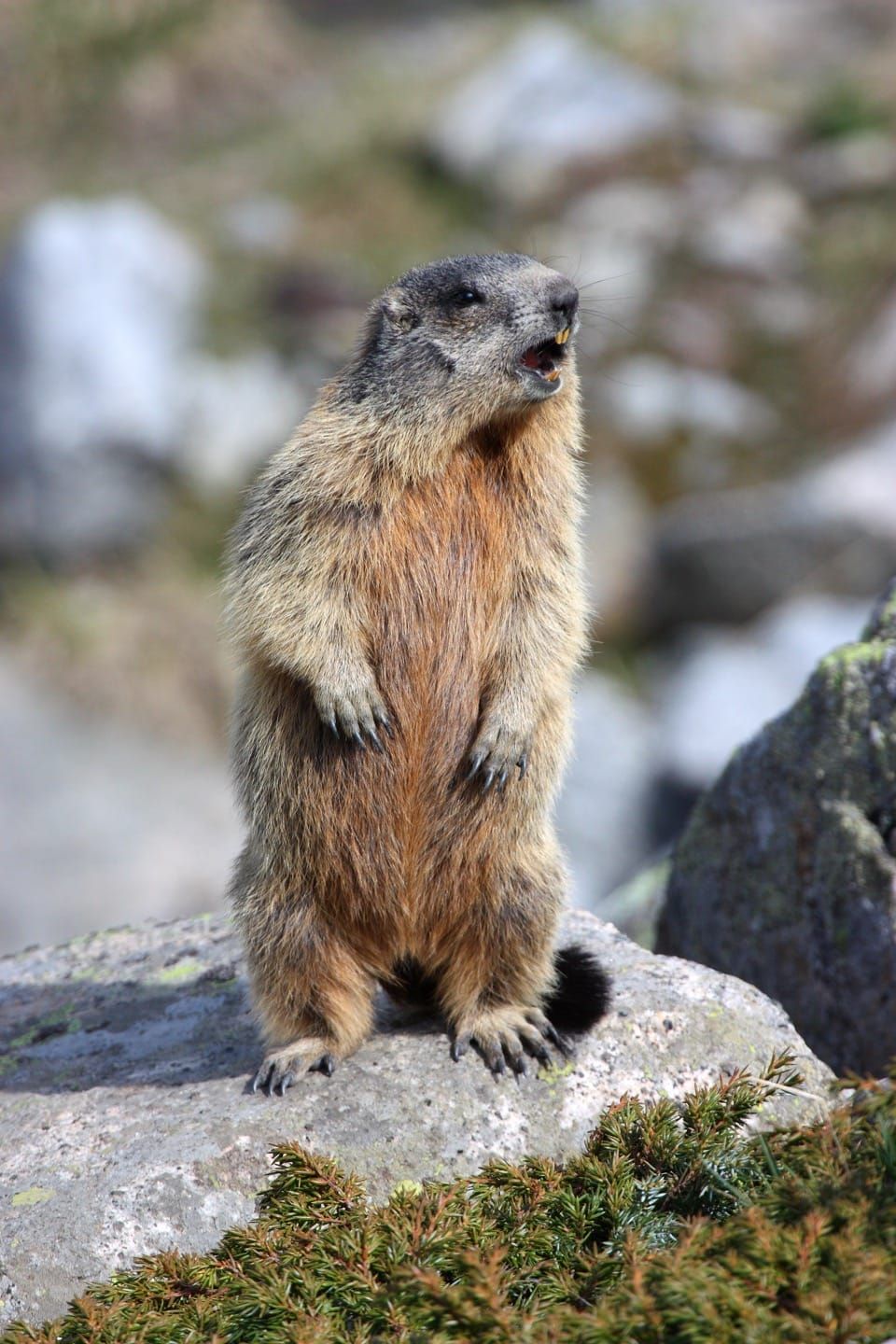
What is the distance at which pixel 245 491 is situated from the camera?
5.70 m

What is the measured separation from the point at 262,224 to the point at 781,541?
8487mm

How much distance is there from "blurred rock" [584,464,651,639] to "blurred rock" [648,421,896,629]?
0.56 ft

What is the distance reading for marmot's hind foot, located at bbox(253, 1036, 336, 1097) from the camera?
16.0 ft

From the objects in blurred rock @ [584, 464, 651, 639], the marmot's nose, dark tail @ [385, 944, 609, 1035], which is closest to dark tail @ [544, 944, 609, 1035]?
dark tail @ [385, 944, 609, 1035]

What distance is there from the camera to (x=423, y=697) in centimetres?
512

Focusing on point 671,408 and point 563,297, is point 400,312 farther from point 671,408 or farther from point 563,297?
point 671,408

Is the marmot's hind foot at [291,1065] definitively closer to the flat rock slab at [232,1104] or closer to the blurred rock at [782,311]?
the flat rock slab at [232,1104]

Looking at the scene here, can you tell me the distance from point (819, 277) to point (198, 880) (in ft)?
34.8

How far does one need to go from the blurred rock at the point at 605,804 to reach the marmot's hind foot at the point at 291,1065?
7328 mm

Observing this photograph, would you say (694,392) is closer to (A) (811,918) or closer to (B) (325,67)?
(B) (325,67)

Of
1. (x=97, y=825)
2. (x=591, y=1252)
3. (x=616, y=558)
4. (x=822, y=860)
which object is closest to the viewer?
(x=591, y=1252)

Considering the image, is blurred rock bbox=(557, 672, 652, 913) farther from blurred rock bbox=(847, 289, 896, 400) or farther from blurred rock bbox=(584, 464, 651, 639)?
blurred rock bbox=(847, 289, 896, 400)

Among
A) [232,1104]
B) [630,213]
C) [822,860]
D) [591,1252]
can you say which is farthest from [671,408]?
[591,1252]

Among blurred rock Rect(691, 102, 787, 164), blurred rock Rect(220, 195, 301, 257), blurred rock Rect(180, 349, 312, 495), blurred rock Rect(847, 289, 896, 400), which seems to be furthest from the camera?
blurred rock Rect(691, 102, 787, 164)
